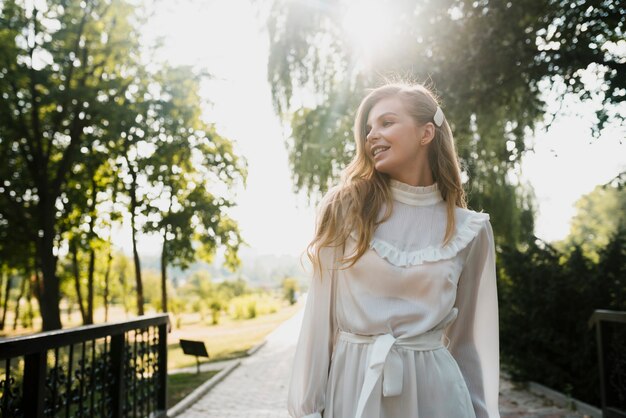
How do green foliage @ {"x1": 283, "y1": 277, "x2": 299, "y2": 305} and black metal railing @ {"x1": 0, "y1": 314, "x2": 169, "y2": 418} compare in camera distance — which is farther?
green foliage @ {"x1": 283, "y1": 277, "x2": 299, "y2": 305}

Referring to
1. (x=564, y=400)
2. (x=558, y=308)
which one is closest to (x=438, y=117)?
(x=564, y=400)

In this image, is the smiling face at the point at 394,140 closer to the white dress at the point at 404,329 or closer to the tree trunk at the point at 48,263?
the white dress at the point at 404,329

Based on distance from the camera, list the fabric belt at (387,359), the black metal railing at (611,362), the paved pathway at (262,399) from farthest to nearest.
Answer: the paved pathway at (262,399) → the black metal railing at (611,362) → the fabric belt at (387,359)

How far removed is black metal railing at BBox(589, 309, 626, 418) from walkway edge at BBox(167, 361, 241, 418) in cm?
526

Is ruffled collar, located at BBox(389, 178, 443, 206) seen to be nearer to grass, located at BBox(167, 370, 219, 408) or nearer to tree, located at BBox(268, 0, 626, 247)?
tree, located at BBox(268, 0, 626, 247)

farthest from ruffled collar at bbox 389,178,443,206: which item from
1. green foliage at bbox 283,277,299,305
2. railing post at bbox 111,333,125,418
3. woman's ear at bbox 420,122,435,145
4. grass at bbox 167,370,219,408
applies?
green foliage at bbox 283,277,299,305

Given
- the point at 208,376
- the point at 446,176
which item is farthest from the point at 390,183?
the point at 208,376

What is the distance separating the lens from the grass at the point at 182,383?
30.3 feet

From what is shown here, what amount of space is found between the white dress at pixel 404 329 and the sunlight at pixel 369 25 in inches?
250

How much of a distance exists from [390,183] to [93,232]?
65.4 feet

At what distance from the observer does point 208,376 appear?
38.4 ft

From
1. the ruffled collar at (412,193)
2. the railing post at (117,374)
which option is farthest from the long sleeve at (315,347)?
the railing post at (117,374)

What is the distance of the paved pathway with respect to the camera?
7588mm

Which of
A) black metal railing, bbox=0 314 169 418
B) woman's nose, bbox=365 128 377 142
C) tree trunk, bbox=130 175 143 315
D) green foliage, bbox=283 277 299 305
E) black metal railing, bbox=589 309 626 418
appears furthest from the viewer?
green foliage, bbox=283 277 299 305
